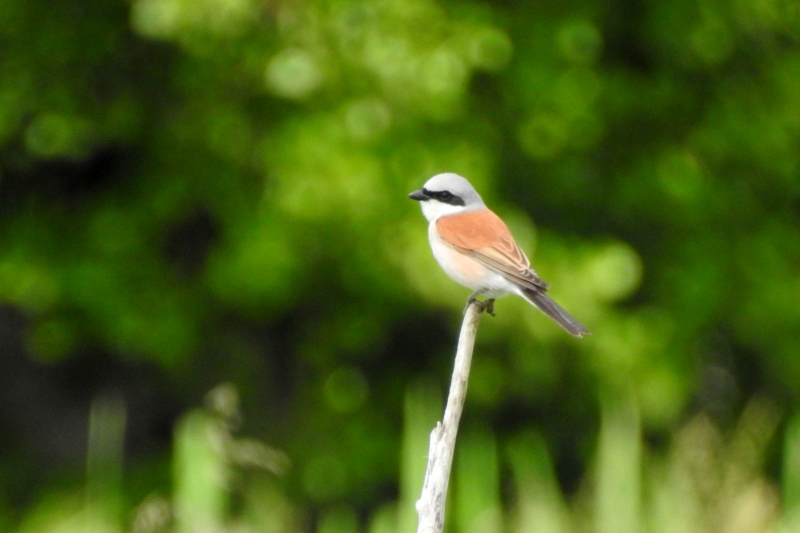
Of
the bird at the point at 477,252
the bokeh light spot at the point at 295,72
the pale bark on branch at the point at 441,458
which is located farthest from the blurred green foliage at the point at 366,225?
the pale bark on branch at the point at 441,458

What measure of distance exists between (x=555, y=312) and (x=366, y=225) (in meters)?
4.90

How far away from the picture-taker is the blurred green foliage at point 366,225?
27.9 ft

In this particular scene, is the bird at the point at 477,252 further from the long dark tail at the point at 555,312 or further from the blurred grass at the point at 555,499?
the blurred grass at the point at 555,499

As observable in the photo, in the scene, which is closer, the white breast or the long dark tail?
the long dark tail

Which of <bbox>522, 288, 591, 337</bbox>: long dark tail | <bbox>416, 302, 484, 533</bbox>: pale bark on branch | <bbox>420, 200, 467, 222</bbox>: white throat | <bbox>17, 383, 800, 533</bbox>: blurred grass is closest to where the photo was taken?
<bbox>416, 302, 484, 533</bbox>: pale bark on branch

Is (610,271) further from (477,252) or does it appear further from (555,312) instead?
(555,312)

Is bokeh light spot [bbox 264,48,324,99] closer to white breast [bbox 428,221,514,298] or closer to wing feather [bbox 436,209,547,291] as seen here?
wing feather [bbox 436,209,547,291]

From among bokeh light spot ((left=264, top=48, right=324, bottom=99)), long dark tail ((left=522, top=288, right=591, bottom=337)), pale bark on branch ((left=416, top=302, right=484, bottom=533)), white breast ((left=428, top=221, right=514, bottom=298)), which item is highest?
bokeh light spot ((left=264, top=48, right=324, bottom=99))

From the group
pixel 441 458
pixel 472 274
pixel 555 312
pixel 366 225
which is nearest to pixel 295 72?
pixel 366 225

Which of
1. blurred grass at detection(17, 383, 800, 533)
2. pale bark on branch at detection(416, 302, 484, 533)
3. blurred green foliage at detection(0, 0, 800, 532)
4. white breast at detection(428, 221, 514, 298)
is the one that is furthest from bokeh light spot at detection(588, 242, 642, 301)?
pale bark on branch at detection(416, 302, 484, 533)

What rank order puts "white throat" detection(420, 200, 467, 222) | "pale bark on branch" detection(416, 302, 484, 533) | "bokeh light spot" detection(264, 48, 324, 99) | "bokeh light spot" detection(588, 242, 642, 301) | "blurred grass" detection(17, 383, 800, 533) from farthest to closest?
"bokeh light spot" detection(588, 242, 642, 301), "bokeh light spot" detection(264, 48, 324, 99), "white throat" detection(420, 200, 467, 222), "blurred grass" detection(17, 383, 800, 533), "pale bark on branch" detection(416, 302, 484, 533)

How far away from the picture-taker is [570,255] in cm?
885

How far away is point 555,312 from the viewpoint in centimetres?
396

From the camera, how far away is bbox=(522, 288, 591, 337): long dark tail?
11.9ft
